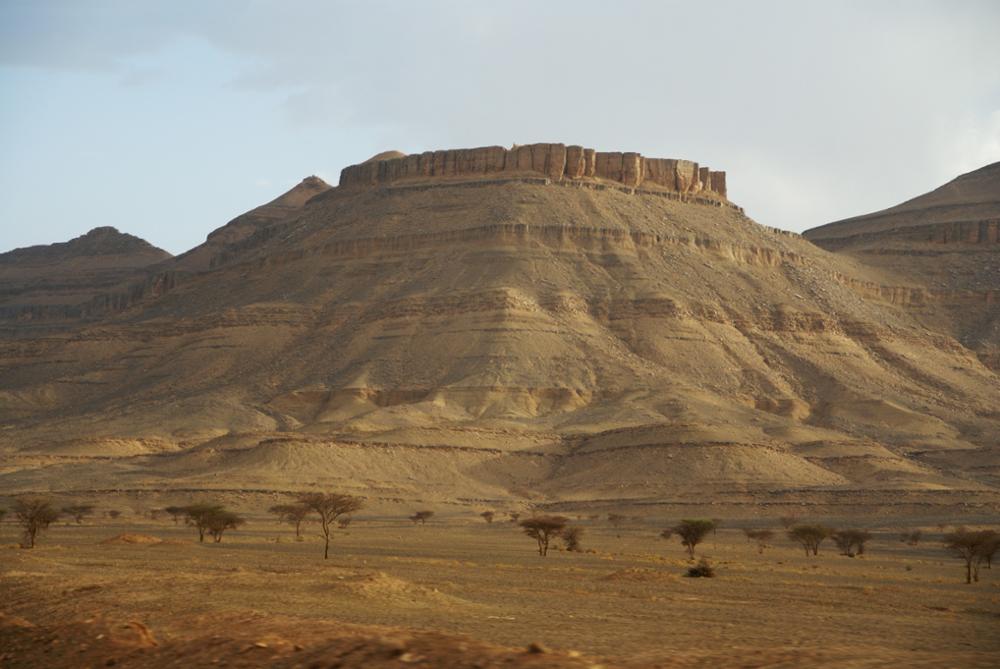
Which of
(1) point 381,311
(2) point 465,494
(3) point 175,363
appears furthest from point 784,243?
(2) point 465,494

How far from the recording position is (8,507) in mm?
85438

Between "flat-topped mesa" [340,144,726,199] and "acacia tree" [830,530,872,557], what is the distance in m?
102

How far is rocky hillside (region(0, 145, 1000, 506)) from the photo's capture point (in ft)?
334

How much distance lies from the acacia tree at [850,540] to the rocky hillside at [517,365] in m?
20.9

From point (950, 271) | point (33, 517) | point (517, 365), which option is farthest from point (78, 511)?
point (950, 271)

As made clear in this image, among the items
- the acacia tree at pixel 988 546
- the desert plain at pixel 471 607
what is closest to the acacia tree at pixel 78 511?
the desert plain at pixel 471 607

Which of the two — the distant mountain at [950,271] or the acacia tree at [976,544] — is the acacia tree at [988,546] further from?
the distant mountain at [950,271]

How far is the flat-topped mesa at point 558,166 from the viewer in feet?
551

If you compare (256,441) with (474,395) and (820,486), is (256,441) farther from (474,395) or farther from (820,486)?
(820,486)

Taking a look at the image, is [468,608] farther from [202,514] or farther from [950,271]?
[950,271]

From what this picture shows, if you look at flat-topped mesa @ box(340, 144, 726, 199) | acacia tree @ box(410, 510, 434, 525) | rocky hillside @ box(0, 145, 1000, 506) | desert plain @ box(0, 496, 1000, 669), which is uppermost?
flat-topped mesa @ box(340, 144, 726, 199)

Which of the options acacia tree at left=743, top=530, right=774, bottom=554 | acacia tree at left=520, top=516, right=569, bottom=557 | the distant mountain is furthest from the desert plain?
the distant mountain

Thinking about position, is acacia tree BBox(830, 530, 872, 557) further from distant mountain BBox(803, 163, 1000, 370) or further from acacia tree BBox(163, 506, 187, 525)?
distant mountain BBox(803, 163, 1000, 370)

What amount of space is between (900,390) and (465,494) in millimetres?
52873
